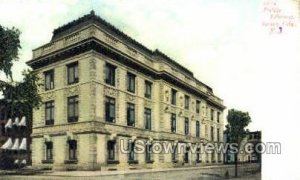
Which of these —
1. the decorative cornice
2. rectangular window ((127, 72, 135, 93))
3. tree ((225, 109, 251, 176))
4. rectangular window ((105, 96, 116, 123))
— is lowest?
tree ((225, 109, 251, 176))

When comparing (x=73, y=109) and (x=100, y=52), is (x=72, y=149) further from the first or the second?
(x=100, y=52)

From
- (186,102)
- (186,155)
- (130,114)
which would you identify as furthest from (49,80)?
(186,155)

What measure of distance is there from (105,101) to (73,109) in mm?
323

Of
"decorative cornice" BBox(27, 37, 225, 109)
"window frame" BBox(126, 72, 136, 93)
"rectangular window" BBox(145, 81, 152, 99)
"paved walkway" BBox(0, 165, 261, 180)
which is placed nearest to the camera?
"paved walkway" BBox(0, 165, 261, 180)

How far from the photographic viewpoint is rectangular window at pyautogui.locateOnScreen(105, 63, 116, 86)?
4.16 m

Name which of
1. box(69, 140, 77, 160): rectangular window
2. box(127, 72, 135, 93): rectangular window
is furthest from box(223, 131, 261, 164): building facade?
box(69, 140, 77, 160): rectangular window

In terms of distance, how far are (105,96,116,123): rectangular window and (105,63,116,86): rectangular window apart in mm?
155

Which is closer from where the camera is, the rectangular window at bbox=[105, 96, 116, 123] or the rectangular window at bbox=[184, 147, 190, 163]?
the rectangular window at bbox=[105, 96, 116, 123]

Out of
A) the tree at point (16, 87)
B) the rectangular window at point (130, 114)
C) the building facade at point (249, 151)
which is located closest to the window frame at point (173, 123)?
the rectangular window at point (130, 114)

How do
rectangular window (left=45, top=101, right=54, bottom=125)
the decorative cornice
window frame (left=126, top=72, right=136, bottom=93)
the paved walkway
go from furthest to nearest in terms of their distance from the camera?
1. window frame (left=126, top=72, right=136, bottom=93)
2. rectangular window (left=45, top=101, right=54, bottom=125)
3. the decorative cornice
4. the paved walkway

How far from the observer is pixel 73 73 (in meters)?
4.11

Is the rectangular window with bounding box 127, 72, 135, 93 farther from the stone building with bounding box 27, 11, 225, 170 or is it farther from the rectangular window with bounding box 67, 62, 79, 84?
the rectangular window with bounding box 67, 62, 79, 84

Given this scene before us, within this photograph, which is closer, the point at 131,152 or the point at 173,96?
the point at 131,152

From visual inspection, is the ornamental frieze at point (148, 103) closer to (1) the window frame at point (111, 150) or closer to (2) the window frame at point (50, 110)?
(1) the window frame at point (111, 150)
